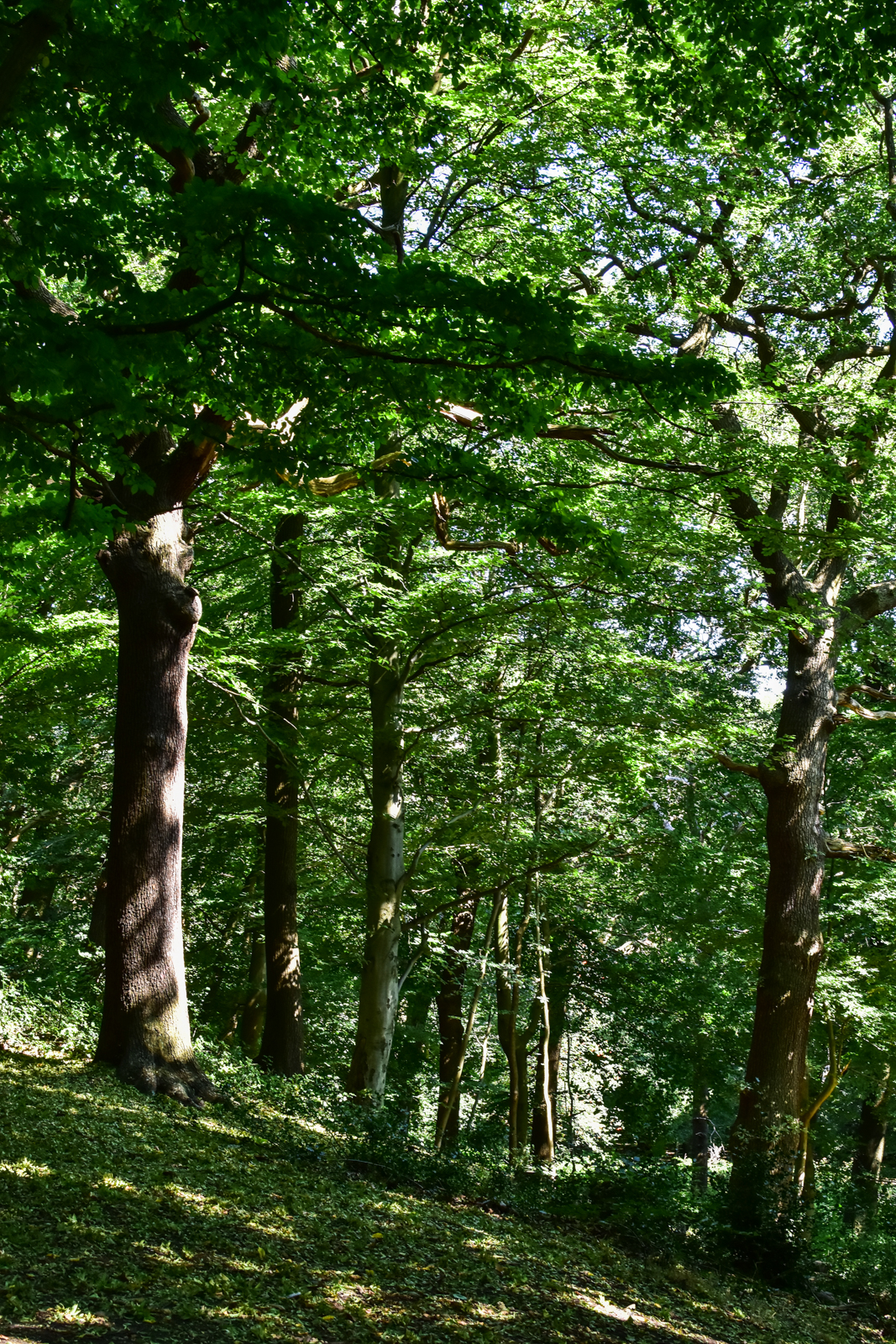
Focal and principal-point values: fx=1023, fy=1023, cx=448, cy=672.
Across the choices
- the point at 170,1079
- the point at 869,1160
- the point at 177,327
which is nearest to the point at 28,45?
the point at 177,327

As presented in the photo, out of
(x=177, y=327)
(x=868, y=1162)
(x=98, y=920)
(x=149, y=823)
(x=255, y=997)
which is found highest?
(x=177, y=327)

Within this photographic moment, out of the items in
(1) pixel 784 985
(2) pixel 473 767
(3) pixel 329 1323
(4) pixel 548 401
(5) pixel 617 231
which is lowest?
(3) pixel 329 1323

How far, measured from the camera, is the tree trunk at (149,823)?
7785 millimetres

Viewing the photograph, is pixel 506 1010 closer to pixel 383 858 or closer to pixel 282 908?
pixel 282 908

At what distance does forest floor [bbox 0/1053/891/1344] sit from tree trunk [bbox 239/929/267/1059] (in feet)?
35.1

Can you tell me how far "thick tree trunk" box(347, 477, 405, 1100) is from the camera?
36.9 feet

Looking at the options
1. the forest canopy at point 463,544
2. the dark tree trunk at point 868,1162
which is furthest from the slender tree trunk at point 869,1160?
the forest canopy at point 463,544

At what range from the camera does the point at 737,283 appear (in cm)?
1230

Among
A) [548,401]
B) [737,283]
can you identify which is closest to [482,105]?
[737,283]

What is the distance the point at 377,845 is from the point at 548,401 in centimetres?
710

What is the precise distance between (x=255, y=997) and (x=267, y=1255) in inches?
564

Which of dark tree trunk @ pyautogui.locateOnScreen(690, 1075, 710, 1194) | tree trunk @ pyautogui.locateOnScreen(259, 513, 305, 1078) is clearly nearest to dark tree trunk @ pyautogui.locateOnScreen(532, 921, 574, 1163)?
dark tree trunk @ pyautogui.locateOnScreen(690, 1075, 710, 1194)

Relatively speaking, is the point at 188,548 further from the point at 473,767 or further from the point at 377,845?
the point at 473,767

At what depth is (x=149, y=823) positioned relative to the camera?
809cm
